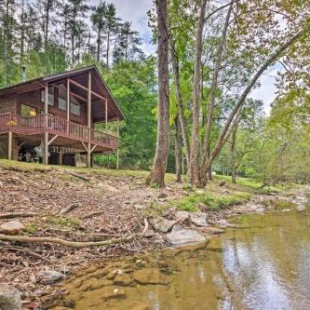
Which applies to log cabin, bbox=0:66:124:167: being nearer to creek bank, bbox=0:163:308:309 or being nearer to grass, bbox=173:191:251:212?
creek bank, bbox=0:163:308:309

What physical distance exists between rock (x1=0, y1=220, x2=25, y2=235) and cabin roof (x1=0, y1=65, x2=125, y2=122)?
12576 millimetres

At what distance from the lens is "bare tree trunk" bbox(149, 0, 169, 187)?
11.4 meters

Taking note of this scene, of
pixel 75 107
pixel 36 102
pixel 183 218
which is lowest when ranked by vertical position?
pixel 183 218

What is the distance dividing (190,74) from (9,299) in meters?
16.1

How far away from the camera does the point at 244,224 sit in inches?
348

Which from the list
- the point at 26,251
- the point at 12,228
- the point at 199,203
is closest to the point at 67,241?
the point at 26,251

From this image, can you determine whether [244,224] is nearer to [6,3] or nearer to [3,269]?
[3,269]

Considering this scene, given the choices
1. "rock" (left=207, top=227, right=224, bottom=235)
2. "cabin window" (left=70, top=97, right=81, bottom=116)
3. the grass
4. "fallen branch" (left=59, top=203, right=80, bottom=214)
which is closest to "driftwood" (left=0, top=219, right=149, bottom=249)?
"fallen branch" (left=59, top=203, right=80, bottom=214)

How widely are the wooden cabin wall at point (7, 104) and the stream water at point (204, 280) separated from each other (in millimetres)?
15469

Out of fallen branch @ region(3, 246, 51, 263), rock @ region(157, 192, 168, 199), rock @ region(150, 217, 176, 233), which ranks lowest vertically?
rock @ region(150, 217, 176, 233)

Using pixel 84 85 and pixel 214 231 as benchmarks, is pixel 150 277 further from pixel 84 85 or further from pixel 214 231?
pixel 84 85

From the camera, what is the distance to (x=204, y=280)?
3967 mm

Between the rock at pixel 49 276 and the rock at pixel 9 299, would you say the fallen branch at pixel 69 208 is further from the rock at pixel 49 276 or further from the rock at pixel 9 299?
the rock at pixel 9 299

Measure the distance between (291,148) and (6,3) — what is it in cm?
3549
